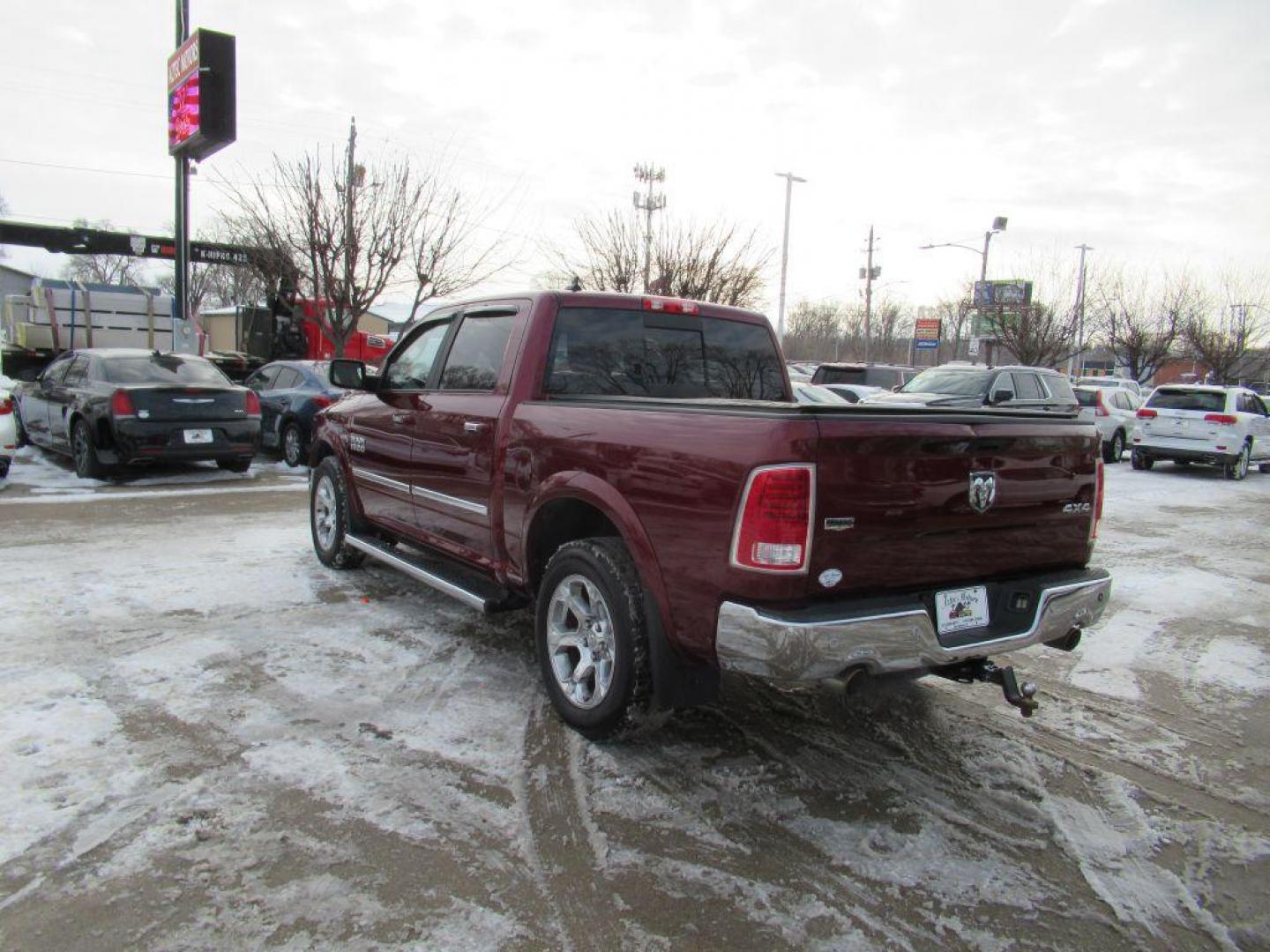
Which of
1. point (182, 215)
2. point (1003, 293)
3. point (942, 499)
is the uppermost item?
point (1003, 293)

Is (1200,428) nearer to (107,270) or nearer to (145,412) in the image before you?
(145,412)

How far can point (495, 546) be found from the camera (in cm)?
425

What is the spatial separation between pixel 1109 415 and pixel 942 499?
17414mm

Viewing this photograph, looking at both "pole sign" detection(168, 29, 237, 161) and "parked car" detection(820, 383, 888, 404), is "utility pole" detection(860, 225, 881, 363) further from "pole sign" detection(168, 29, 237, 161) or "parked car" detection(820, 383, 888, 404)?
"pole sign" detection(168, 29, 237, 161)

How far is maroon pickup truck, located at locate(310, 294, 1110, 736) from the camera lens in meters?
2.81

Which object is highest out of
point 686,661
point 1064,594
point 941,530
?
Result: point 941,530

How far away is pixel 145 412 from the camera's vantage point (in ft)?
31.8

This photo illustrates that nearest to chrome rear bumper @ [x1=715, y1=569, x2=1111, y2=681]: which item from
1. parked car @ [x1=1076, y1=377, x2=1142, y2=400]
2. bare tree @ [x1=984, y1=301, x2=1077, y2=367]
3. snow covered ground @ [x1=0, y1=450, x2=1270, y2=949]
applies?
snow covered ground @ [x1=0, y1=450, x2=1270, y2=949]

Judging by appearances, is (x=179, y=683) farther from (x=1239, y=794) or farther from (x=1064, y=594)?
(x=1239, y=794)

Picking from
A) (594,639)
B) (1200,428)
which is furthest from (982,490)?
(1200,428)

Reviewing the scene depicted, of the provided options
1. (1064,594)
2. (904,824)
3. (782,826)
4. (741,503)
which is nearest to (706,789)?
(782,826)

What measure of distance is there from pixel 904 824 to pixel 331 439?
15.1 ft

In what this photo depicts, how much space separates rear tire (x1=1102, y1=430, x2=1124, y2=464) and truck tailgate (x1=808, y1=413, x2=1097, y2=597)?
1627 centimetres

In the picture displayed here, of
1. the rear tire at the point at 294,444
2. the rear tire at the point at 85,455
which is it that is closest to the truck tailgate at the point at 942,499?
the rear tire at the point at 85,455
